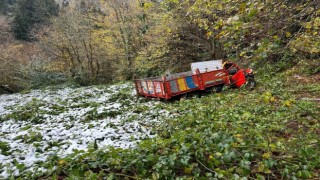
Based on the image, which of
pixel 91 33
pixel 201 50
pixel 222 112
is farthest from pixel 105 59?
pixel 222 112

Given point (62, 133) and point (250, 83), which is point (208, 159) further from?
point (250, 83)

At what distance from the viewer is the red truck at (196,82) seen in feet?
31.7

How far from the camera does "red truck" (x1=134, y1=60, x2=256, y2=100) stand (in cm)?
966

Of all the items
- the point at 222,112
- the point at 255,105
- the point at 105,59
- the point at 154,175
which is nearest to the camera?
the point at 154,175

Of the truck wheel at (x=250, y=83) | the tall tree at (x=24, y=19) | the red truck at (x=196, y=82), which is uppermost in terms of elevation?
the tall tree at (x=24, y=19)

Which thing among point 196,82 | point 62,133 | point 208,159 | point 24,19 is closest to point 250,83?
point 196,82

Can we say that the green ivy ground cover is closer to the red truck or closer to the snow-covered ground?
the snow-covered ground

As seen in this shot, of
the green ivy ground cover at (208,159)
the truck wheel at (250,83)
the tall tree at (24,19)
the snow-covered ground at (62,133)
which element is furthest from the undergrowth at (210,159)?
the tall tree at (24,19)

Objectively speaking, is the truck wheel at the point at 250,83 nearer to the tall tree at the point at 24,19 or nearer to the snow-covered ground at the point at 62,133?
the snow-covered ground at the point at 62,133

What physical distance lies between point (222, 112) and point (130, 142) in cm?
298

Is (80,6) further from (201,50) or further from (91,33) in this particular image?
(201,50)

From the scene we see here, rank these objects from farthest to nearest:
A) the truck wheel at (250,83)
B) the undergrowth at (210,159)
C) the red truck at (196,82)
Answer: the truck wheel at (250,83) → the red truck at (196,82) → the undergrowth at (210,159)

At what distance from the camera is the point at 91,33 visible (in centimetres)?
2209

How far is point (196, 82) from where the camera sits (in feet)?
33.7
